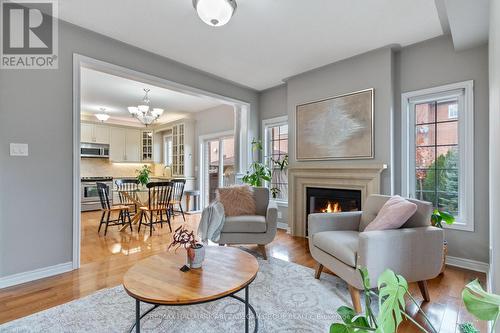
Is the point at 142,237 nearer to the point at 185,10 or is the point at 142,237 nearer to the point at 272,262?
the point at 272,262

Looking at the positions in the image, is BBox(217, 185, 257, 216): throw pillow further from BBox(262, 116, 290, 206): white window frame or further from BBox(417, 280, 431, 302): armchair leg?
BBox(417, 280, 431, 302): armchair leg

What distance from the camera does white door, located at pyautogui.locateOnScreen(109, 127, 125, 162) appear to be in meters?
7.40

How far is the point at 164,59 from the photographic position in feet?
11.6

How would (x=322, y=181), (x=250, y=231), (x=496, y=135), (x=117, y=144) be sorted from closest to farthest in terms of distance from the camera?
(x=496, y=135) → (x=250, y=231) → (x=322, y=181) → (x=117, y=144)

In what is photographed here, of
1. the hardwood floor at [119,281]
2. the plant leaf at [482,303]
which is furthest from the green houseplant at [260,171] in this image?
the plant leaf at [482,303]

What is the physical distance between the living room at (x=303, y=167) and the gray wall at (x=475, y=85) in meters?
0.01

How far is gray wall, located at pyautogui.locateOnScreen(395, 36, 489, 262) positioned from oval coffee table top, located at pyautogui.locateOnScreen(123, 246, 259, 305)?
255 cm

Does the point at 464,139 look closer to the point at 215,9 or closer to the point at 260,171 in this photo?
the point at 260,171

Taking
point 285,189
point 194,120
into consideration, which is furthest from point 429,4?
point 194,120

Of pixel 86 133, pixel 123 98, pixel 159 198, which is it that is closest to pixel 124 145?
pixel 86 133

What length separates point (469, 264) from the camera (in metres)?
2.77

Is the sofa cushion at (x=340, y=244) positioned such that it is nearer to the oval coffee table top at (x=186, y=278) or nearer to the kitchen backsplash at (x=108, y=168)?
the oval coffee table top at (x=186, y=278)

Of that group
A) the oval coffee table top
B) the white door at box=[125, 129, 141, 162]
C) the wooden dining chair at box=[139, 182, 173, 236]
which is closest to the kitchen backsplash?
the white door at box=[125, 129, 141, 162]

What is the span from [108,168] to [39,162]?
5.41 meters
